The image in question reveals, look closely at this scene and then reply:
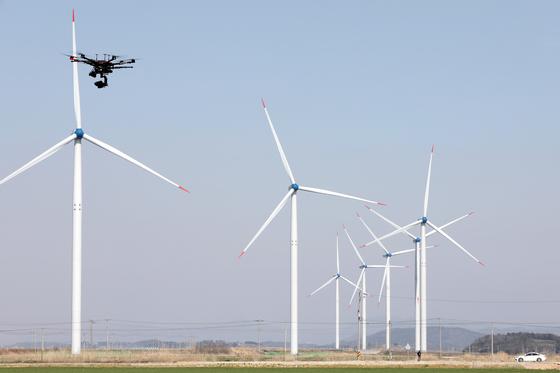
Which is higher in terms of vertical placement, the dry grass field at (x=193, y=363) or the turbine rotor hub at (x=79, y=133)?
the turbine rotor hub at (x=79, y=133)

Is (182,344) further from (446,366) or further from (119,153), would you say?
(446,366)

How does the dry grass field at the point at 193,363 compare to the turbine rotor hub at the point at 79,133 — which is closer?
the dry grass field at the point at 193,363

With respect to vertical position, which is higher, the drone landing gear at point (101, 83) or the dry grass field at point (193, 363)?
the drone landing gear at point (101, 83)

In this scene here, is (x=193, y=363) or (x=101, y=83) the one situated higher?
(x=101, y=83)

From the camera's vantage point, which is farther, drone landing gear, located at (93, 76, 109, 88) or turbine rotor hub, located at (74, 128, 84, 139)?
turbine rotor hub, located at (74, 128, 84, 139)

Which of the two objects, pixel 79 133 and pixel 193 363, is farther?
pixel 79 133

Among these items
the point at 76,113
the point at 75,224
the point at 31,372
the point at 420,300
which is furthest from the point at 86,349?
the point at 420,300

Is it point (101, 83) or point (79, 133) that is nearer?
point (101, 83)

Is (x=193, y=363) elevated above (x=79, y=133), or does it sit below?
below

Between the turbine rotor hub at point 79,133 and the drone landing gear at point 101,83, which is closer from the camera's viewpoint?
the drone landing gear at point 101,83

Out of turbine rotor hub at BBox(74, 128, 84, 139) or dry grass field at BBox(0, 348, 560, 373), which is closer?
dry grass field at BBox(0, 348, 560, 373)

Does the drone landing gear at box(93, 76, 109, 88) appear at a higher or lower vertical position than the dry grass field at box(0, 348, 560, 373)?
higher
